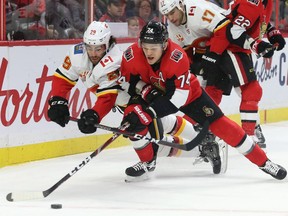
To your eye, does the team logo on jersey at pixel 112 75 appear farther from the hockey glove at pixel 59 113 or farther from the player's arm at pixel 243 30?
the player's arm at pixel 243 30

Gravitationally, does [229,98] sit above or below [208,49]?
below

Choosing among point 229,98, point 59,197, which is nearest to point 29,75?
point 59,197

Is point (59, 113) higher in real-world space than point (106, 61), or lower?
lower

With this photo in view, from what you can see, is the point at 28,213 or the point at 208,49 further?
the point at 208,49

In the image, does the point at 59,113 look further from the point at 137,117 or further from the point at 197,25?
the point at 197,25

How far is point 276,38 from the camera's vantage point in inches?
259

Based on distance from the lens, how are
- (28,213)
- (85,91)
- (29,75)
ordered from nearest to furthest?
(28,213) → (29,75) → (85,91)

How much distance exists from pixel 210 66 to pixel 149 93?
4.33ft

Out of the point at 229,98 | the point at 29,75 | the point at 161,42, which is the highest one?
the point at 161,42

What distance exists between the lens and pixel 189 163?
6.00 m

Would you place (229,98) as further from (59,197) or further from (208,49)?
(59,197)

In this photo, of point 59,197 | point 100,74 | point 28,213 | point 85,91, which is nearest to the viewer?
point 28,213

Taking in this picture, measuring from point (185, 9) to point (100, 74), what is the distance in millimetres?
1266

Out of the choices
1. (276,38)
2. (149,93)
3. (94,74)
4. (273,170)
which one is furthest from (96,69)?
(276,38)
